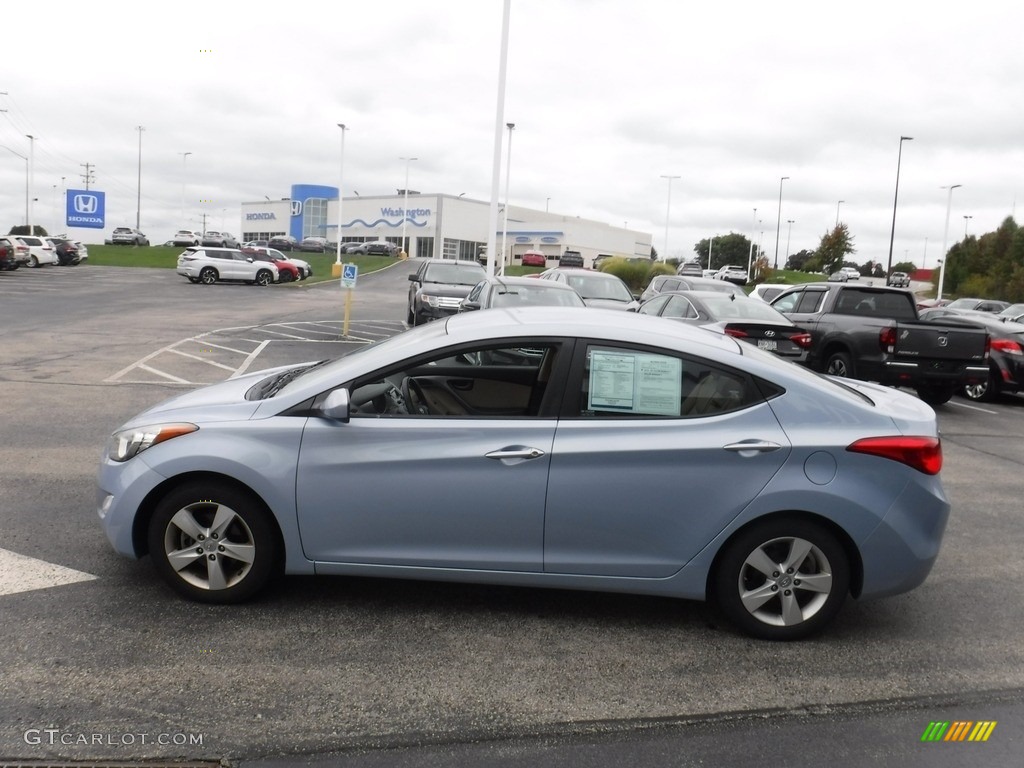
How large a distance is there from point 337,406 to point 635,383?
56.4 inches

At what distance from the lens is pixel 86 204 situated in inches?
3031

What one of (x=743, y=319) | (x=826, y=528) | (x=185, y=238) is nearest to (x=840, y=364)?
(x=743, y=319)

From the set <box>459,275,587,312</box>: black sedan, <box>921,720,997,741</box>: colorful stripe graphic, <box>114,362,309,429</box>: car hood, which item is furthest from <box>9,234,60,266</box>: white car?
<box>921,720,997,741</box>: colorful stripe graphic

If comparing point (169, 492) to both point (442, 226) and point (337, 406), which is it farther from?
point (442, 226)

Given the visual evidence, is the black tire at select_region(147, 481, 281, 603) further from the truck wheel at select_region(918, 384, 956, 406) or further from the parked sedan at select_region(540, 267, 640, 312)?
the parked sedan at select_region(540, 267, 640, 312)

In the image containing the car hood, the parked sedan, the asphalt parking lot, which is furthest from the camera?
the parked sedan

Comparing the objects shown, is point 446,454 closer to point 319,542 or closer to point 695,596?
point 319,542

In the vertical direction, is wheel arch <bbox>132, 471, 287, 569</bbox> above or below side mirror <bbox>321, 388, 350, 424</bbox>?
below

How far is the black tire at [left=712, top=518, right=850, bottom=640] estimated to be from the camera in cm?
439

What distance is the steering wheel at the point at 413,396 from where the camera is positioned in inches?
182

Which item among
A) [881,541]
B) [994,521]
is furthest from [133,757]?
[994,521]

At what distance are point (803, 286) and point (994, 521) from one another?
8779mm

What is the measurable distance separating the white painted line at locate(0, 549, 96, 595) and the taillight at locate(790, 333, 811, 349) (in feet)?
33.1

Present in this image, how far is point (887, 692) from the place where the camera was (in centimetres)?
404
